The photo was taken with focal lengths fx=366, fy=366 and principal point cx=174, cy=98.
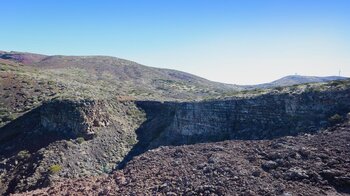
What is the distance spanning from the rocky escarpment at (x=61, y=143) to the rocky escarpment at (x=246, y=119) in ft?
9.10

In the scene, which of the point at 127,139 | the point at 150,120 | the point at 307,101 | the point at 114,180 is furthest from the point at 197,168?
the point at 150,120

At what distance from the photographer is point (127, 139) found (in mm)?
38219

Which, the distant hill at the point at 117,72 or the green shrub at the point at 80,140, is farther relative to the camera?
the distant hill at the point at 117,72

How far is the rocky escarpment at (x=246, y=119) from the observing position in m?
25.3

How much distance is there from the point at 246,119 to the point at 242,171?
38.4 feet

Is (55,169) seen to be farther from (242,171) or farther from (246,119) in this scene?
(242,171)

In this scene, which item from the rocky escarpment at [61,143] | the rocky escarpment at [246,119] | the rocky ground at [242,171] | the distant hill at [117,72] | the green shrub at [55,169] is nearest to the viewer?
the rocky ground at [242,171]

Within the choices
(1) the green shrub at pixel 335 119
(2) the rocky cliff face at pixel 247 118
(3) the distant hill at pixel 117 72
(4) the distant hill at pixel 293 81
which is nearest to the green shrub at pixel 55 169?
(2) the rocky cliff face at pixel 247 118

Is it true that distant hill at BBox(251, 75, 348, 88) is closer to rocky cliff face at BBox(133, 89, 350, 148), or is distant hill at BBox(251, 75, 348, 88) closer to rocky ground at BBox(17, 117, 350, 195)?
rocky cliff face at BBox(133, 89, 350, 148)

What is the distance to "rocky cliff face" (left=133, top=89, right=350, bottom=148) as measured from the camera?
25.3 meters

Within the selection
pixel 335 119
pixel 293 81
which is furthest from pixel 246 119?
pixel 293 81

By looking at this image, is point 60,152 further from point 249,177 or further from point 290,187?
point 290,187

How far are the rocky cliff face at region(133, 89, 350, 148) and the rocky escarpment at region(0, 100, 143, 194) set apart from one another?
3753mm

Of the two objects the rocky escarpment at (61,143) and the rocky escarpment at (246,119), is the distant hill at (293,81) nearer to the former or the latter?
the rocky escarpment at (246,119)
